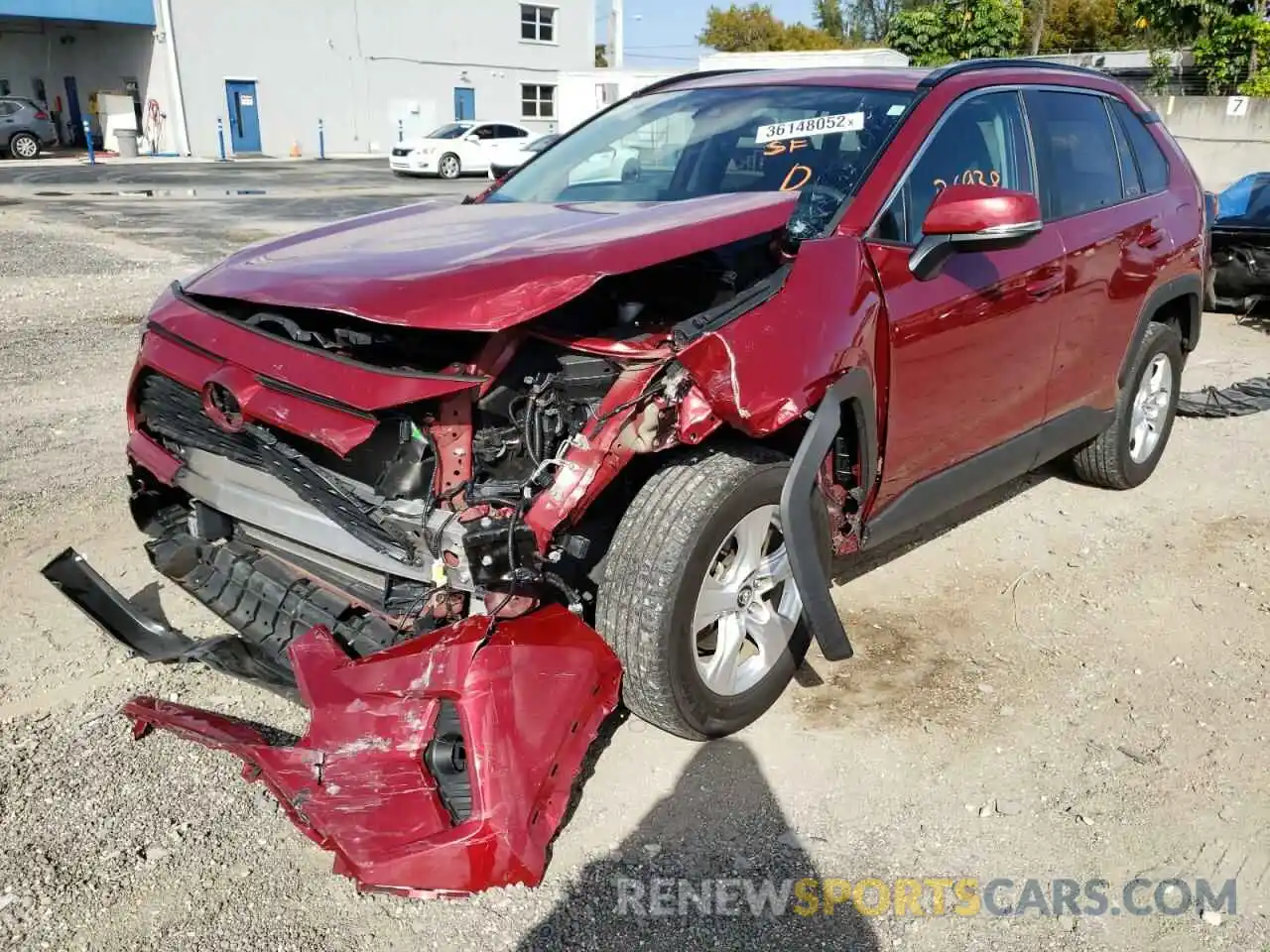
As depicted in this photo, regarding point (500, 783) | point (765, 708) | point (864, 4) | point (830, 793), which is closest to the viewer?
→ point (500, 783)

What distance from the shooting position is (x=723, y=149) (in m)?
3.85

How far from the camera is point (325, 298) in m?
2.67

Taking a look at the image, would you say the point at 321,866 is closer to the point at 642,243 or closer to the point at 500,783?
the point at 500,783

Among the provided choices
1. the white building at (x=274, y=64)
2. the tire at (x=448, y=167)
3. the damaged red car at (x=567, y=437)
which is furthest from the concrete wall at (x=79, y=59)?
the damaged red car at (x=567, y=437)

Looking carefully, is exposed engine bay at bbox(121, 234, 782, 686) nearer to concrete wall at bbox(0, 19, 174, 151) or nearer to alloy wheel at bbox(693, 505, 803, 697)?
alloy wheel at bbox(693, 505, 803, 697)

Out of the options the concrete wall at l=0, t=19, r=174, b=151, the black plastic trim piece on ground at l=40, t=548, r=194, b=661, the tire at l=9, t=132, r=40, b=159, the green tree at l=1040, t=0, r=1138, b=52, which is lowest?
the black plastic trim piece on ground at l=40, t=548, r=194, b=661

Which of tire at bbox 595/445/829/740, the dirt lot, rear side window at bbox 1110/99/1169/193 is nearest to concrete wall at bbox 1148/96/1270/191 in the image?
rear side window at bbox 1110/99/1169/193

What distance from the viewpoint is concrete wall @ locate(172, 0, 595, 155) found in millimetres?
31969

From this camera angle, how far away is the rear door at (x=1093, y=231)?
4.03m

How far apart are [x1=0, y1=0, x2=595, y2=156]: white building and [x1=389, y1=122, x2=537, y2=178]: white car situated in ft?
31.7

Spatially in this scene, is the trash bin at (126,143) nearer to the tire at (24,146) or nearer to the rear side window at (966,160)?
the tire at (24,146)

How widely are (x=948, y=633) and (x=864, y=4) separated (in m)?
69.1

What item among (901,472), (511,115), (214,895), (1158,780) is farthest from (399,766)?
(511,115)

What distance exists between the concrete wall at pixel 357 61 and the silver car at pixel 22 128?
4.67m
